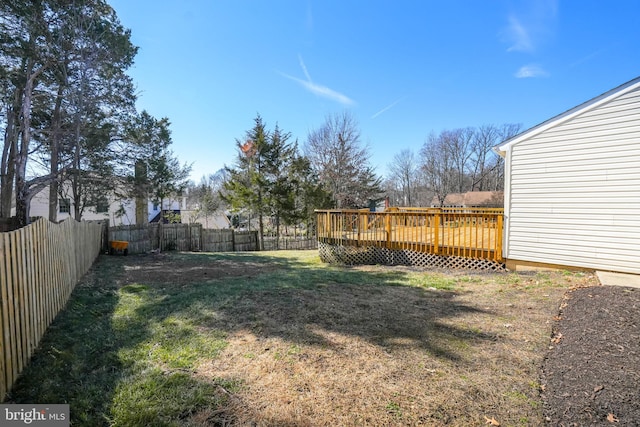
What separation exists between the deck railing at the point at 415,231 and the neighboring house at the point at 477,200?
993 inches

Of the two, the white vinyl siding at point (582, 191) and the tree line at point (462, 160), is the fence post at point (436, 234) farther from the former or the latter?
the tree line at point (462, 160)

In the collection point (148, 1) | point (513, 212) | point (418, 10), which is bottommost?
point (513, 212)

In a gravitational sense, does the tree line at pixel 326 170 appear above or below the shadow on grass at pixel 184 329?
above

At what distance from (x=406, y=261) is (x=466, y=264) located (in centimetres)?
150

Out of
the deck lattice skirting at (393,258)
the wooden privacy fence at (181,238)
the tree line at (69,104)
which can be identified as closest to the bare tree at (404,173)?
the wooden privacy fence at (181,238)

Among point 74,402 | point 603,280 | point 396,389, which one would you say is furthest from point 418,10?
point 74,402

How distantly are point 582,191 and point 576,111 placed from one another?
1.65m

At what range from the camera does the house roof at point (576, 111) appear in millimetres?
5407

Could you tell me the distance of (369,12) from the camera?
1034 cm

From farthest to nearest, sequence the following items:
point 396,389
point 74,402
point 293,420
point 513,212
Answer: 1. point 513,212
2. point 396,389
3. point 74,402
4. point 293,420

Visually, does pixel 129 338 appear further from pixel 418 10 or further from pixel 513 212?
pixel 418 10

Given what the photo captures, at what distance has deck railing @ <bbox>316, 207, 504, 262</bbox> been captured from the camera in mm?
6957

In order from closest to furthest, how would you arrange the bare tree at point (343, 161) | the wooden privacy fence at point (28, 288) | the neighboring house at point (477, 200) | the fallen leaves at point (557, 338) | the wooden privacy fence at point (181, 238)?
the wooden privacy fence at point (28, 288)
the fallen leaves at point (557, 338)
the wooden privacy fence at point (181, 238)
the bare tree at point (343, 161)
the neighboring house at point (477, 200)

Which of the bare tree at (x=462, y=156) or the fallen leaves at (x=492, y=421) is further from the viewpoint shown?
the bare tree at (x=462, y=156)
